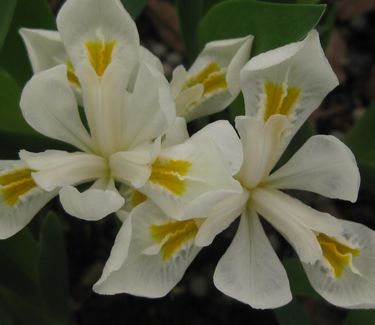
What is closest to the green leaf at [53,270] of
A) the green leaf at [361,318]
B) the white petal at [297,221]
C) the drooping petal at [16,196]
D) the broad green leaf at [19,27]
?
the drooping petal at [16,196]

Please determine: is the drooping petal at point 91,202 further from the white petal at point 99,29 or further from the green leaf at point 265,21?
the green leaf at point 265,21

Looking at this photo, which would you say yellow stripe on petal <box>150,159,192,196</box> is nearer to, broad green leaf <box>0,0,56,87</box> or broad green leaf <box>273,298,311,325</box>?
broad green leaf <box>273,298,311,325</box>

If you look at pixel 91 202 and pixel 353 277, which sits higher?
pixel 91 202

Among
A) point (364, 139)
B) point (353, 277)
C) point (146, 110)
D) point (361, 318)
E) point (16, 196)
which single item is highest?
point (146, 110)

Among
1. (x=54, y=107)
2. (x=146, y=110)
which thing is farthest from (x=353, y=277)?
(x=54, y=107)

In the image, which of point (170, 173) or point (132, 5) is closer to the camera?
point (170, 173)

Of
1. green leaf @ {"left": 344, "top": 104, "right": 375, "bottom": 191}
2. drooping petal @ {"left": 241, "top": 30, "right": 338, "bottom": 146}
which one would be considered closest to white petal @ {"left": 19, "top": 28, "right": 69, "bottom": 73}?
drooping petal @ {"left": 241, "top": 30, "right": 338, "bottom": 146}

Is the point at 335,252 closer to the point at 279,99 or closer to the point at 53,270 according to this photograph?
the point at 279,99
